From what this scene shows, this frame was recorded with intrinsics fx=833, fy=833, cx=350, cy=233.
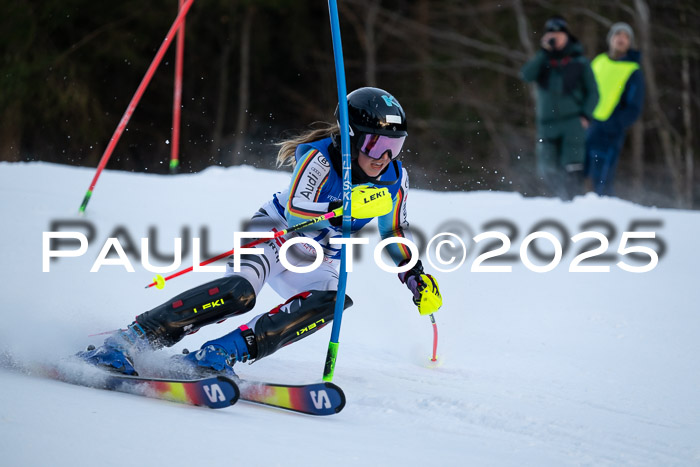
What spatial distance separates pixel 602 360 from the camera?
4391 mm

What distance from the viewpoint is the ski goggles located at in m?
3.49

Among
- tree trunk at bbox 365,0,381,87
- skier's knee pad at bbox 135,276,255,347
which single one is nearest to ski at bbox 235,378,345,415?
skier's knee pad at bbox 135,276,255,347

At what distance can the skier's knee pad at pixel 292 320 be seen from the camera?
3367 mm

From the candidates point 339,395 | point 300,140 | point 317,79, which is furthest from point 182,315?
point 317,79

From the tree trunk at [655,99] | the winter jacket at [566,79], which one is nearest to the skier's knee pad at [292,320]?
the winter jacket at [566,79]

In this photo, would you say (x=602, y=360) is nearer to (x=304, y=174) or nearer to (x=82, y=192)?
(x=304, y=174)

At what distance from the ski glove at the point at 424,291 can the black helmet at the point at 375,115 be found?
67 cm

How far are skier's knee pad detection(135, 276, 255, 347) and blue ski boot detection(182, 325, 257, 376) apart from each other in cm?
10

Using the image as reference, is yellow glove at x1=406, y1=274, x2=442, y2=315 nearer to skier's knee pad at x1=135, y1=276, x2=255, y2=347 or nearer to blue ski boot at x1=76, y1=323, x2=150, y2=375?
skier's knee pad at x1=135, y1=276, x2=255, y2=347

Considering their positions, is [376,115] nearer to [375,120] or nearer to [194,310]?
[375,120]

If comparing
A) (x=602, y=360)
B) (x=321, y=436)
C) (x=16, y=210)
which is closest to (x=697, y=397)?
(x=602, y=360)

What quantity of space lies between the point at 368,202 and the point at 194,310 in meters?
0.81

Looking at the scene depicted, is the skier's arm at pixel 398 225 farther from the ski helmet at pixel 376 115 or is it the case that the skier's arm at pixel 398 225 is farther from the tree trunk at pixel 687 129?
the tree trunk at pixel 687 129

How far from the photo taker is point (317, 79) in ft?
60.5
